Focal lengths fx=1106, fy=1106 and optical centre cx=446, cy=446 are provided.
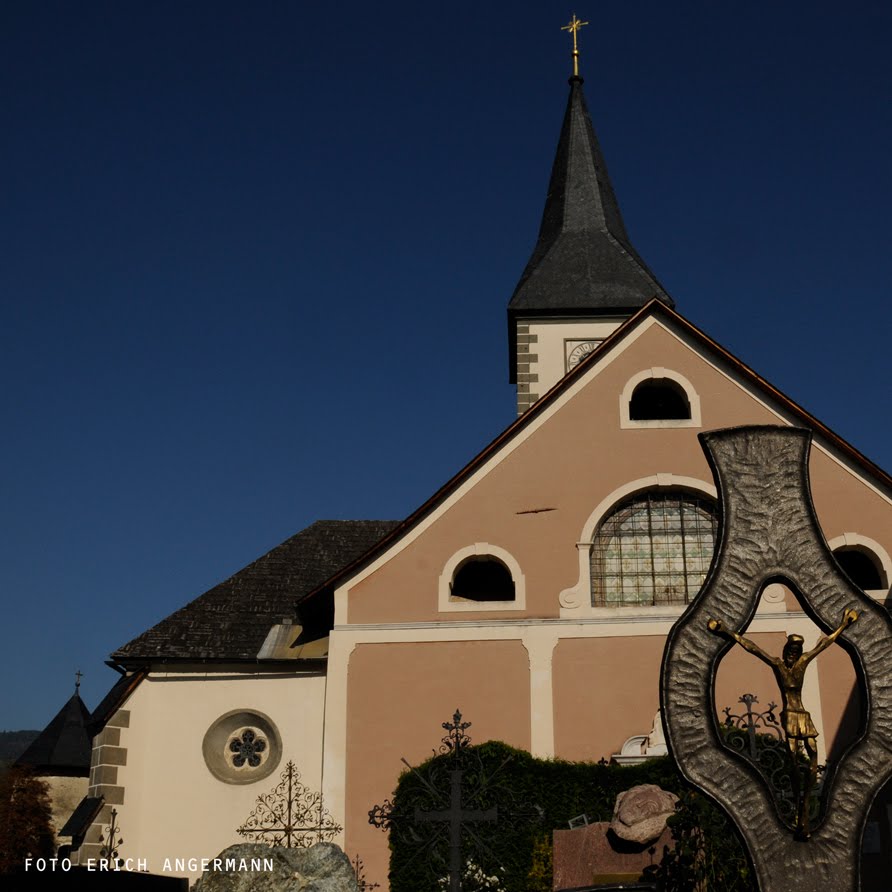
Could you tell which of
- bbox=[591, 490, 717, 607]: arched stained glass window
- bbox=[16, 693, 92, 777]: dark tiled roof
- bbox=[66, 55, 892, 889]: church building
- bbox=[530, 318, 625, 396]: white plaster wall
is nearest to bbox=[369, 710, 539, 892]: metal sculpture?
bbox=[66, 55, 892, 889]: church building

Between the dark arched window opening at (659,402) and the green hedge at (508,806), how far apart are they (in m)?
6.03

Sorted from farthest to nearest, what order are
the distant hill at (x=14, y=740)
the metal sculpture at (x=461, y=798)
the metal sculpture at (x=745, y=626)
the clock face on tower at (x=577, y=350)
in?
the distant hill at (x=14, y=740) < the clock face on tower at (x=577, y=350) < the metal sculpture at (x=461, y=798) < the metal sculpture at (x=745, y=626)

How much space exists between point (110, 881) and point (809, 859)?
21.9 feet

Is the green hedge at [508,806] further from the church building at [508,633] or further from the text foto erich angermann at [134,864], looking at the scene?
the text foto erich angermann at [134,864]

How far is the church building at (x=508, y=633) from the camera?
16641 mm

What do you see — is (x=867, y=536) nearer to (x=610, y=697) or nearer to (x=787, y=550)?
(x=610, y=697)

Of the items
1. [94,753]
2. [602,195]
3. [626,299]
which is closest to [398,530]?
[94,753]

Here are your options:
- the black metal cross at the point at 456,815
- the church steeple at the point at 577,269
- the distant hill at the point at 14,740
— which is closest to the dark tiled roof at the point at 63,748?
the church steeple at the point at 577,269

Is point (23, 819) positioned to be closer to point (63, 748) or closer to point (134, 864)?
point (63, 748)

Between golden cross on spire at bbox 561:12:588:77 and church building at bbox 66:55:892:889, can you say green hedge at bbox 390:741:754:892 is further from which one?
golden cross on spire at bbox 561:12:588:77

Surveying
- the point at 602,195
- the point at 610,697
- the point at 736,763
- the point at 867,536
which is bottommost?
the point at 736,763

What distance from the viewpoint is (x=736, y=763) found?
8102 millimetres

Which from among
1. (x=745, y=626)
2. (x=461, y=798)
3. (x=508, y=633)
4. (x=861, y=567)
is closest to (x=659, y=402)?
(x=861, y=567)

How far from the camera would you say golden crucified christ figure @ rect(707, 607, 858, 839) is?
803 centimetres
